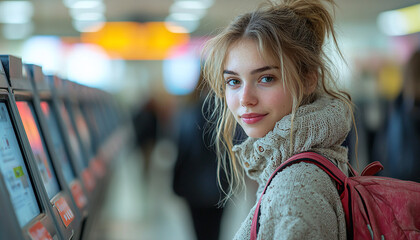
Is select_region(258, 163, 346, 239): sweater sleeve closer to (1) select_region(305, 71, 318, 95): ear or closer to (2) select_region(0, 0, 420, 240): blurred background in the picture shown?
(1) select_region(305, 71, 318, 95): ear

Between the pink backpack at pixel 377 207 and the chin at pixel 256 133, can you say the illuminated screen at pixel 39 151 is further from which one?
the pink backpack at pixel 377 207

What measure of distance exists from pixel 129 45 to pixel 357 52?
688cm

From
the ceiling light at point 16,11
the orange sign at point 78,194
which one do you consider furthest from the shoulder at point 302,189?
the ceiling light at point 16,11

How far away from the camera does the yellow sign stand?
32.3 ft

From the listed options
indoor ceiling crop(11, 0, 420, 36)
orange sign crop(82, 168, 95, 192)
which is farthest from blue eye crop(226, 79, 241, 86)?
indoor ceiling crop(11, 0, 420, 36)

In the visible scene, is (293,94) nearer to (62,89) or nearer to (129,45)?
(62,89)

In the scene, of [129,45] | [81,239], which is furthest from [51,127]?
[129,45]

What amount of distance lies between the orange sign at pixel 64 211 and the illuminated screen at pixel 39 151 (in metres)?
0.04

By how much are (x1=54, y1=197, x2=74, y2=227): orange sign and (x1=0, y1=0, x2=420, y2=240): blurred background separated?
4.19m

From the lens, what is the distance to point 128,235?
15.7 ft

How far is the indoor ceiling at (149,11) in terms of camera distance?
10289 millimetres

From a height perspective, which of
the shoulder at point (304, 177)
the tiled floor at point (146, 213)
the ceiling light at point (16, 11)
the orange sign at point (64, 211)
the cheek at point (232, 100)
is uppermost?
the ceiling light at point (16, 11)

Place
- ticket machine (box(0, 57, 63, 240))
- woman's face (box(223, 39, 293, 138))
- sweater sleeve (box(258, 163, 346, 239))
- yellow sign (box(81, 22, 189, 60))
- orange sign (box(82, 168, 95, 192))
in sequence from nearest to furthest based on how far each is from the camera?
1. sweater sleeve (box(258, 163, 346, 239))
2. ticket machine (box(0, 57, 63, 240))
3. woman's face (box(223, 39, 293, 138))
4. orange sign (box(82, 168, 95, 192))
5. yellow sign (box(81, 22, 189, 60))

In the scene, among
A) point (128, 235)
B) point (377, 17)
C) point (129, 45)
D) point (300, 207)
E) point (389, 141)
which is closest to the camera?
point (300, 207)
